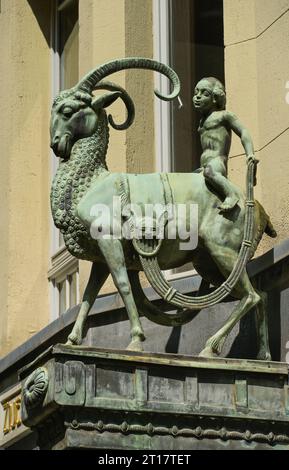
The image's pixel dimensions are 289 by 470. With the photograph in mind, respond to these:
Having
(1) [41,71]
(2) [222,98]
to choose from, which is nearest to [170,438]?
(2) [222,98]

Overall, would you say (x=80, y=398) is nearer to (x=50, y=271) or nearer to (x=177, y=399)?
(x=177, y=399)

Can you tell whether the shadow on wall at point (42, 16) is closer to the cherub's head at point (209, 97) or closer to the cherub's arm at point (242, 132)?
the cherub's head at point (209, 97)

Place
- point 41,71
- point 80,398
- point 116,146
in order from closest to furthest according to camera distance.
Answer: point 80,398 → point 116,146 → point 41,71

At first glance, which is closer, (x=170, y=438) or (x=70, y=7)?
(x=170, y=438)

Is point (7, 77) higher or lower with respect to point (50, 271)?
higher

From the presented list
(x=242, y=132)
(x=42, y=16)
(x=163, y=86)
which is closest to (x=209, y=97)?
(x=242, y=132)

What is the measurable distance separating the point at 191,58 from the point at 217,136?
4.00 metres

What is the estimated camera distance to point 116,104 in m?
17.1

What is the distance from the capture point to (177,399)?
39.8ft

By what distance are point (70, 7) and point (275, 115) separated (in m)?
6.17

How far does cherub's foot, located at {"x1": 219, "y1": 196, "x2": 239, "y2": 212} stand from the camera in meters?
13.0

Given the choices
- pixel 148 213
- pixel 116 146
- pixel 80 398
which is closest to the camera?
pixel 80 398

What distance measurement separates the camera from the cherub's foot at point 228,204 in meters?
13.0

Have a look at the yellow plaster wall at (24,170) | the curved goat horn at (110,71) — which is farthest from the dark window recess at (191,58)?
the curved goat horn at (110,71)
